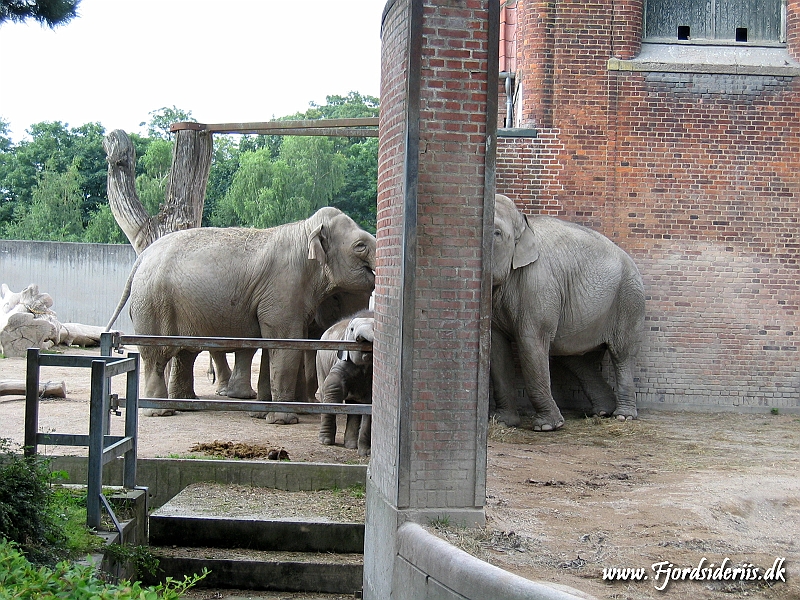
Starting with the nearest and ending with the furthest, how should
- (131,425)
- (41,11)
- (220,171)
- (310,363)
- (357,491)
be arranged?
1. (41,11)
2. (131,425)
3. (357,491)
4. (310,363)
5. (220,171)

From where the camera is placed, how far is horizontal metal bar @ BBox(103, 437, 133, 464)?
623 centimetres

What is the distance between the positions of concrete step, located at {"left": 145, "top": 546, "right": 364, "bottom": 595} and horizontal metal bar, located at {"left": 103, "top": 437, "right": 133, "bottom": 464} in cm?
81

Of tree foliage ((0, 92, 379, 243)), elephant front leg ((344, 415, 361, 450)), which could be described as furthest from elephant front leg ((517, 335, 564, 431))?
tree foliage ((0, 92, 379, 243))

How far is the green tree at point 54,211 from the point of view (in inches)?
1551

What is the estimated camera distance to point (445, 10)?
568 cm

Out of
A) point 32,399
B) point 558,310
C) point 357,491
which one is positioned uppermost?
point 558,310

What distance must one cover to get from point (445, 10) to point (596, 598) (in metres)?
3.37

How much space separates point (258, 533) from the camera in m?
7.08

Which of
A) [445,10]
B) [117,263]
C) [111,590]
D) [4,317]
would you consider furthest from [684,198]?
[117,263]

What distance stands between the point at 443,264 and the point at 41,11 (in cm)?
298

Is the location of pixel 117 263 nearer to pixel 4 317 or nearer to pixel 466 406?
pixel 4 317

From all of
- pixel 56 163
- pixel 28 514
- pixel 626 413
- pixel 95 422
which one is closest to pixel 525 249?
pixel 626 413

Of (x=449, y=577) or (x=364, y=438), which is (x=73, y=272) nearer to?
(x=364, y=438)

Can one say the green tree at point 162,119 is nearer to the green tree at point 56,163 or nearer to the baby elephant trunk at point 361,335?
the green tree at point 56,163
